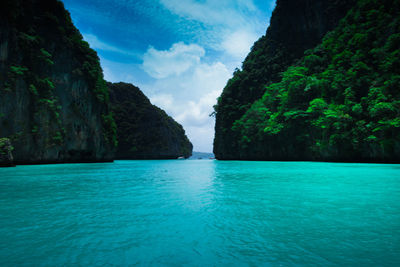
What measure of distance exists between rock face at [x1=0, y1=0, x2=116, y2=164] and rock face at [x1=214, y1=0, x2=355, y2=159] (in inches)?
953

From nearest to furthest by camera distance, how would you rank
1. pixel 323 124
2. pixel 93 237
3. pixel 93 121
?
pixel 93 237
pixel 323 124
pixel 93 121

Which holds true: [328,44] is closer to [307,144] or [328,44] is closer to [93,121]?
[307,144]

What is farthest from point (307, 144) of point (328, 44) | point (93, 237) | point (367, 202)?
point (93, 237)

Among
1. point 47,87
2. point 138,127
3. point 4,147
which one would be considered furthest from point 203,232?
point 138,127

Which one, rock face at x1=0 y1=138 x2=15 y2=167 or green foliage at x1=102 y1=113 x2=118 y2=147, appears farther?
green foliage at x1=102 y1=113 x2=118 y2=147

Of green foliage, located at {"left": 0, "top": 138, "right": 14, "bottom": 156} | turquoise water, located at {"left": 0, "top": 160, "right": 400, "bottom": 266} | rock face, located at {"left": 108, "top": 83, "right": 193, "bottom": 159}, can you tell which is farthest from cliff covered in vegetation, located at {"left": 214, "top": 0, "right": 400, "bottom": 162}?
rock face, located at {"left": 108, "top": 83, "right": 193, "bottom": 159}

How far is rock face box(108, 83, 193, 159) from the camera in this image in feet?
232

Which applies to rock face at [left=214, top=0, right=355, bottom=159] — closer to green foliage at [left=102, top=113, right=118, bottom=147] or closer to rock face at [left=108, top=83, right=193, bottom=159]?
green foliage at [left=102, top=113, right=118, bottom=147]

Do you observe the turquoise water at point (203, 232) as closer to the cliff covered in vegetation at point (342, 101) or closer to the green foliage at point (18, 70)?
the cliff covered in vegetation at point (342, 101)

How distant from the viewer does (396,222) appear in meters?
3.59

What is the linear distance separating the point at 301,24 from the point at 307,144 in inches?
947

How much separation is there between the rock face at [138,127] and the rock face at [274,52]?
29805 millimetres

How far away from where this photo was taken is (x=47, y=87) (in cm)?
2592

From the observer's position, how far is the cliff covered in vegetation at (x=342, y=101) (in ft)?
63.8
